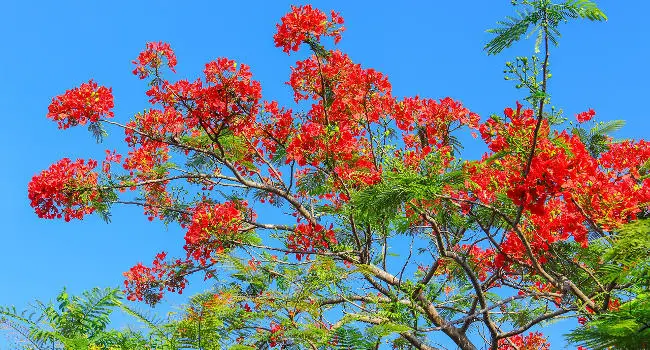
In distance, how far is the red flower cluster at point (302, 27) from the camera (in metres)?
6.82

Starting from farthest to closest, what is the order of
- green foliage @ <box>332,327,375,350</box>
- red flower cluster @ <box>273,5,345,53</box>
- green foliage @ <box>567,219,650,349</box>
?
red flower cluster @ <box>273,5,345,53</box>
green foliage @ <box>332,327,375,350</box>
green foliage @ <box>567,219,650,349</box>

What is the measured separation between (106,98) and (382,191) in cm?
411

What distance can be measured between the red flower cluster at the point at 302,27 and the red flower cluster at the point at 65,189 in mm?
2652

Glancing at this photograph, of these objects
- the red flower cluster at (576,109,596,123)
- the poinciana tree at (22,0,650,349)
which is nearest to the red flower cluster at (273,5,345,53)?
the poinciana tree at (22,0,650,349)

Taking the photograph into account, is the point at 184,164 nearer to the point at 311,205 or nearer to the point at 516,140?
the point at 311,205

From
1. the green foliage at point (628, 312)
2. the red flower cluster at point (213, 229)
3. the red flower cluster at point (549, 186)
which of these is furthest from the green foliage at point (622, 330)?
the red flower cluster at point (213, 229)

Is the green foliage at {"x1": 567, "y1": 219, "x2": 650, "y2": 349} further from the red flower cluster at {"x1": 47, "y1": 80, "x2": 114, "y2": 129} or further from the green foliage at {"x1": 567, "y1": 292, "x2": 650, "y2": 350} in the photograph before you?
the red flower cluster at {"x1": 47, "y1": 80, "x2": 114, "y2": 129}

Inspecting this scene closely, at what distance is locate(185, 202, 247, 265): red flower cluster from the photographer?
24.1ft

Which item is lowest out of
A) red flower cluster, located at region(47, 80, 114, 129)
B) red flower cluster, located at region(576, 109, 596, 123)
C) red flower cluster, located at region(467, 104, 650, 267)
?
red flower cluster, located at region(467, 104, 650, 267)

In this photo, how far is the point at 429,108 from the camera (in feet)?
26.1

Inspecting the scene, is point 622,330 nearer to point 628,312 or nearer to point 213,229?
point 628,312

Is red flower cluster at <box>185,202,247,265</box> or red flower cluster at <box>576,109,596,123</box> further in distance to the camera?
red flower cluster at <box>576,109,596,123</box>

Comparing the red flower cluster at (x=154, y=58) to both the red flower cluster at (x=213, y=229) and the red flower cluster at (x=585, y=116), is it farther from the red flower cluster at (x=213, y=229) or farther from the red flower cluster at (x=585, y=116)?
the red flower cluster at (x=585, y=116)

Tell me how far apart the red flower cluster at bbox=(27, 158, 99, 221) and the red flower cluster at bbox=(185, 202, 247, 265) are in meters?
1.26
